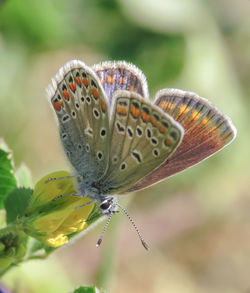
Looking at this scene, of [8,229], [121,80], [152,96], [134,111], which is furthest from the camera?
[152,96]

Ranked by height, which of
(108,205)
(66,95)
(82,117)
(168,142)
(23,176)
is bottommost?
(108,205)

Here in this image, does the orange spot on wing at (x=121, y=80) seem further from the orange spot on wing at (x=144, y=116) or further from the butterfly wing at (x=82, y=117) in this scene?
the orange spot on wing at (x=144, y=116)

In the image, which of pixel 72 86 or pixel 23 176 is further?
pixel 72 86

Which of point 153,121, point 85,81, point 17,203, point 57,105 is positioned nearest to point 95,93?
point 85,81

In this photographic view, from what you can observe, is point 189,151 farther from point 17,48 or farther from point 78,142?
point 17,48

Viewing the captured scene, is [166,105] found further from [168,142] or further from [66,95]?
[66,95]

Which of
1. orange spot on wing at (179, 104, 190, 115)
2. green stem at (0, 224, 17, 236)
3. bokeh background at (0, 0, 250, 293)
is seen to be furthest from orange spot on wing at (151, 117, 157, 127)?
bokeh background at (0, 0, 250, 293)

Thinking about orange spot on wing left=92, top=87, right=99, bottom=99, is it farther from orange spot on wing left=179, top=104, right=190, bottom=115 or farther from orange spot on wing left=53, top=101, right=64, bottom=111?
orange spot on wing left=179, top=104, right=190, bottom=115
